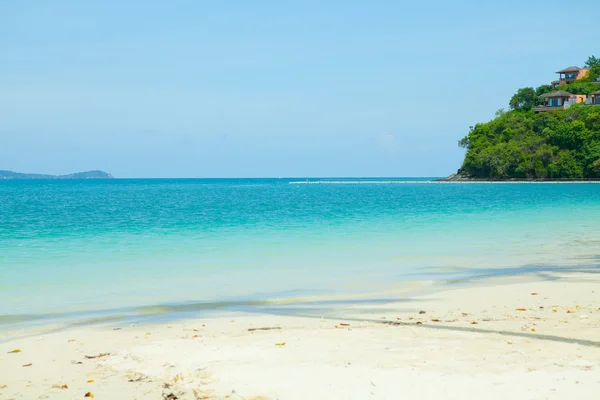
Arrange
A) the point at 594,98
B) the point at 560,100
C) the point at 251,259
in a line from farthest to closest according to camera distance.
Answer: the point at 560,100, the point at 594,98, the point at 251,259

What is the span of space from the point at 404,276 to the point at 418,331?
634cm

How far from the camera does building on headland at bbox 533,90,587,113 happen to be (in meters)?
126

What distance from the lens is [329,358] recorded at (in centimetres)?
619

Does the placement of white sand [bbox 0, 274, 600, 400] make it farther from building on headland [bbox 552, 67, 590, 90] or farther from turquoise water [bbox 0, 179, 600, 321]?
building on headland [bbox 552, 67, 590, 90]

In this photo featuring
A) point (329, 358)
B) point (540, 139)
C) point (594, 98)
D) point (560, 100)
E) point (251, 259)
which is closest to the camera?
point (329, 358)

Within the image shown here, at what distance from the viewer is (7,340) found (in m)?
7.97

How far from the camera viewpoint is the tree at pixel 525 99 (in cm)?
13838

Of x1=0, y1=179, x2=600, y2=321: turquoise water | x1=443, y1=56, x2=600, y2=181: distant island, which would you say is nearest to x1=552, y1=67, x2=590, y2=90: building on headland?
x1=443, y1=56, x2=600, y2=181: distant island

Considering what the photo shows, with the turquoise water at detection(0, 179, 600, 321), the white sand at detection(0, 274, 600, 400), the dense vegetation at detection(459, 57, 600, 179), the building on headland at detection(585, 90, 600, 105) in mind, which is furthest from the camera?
the building on headland at detection(585, 90, 600, 105)

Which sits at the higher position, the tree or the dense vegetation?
the tree

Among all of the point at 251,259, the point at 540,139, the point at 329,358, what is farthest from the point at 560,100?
the point at 329,358

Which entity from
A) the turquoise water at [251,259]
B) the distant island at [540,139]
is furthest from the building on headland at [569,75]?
the turquoise water at [251,259]

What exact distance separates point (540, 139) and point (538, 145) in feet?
4.70

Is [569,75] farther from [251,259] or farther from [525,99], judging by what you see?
[251,259]
